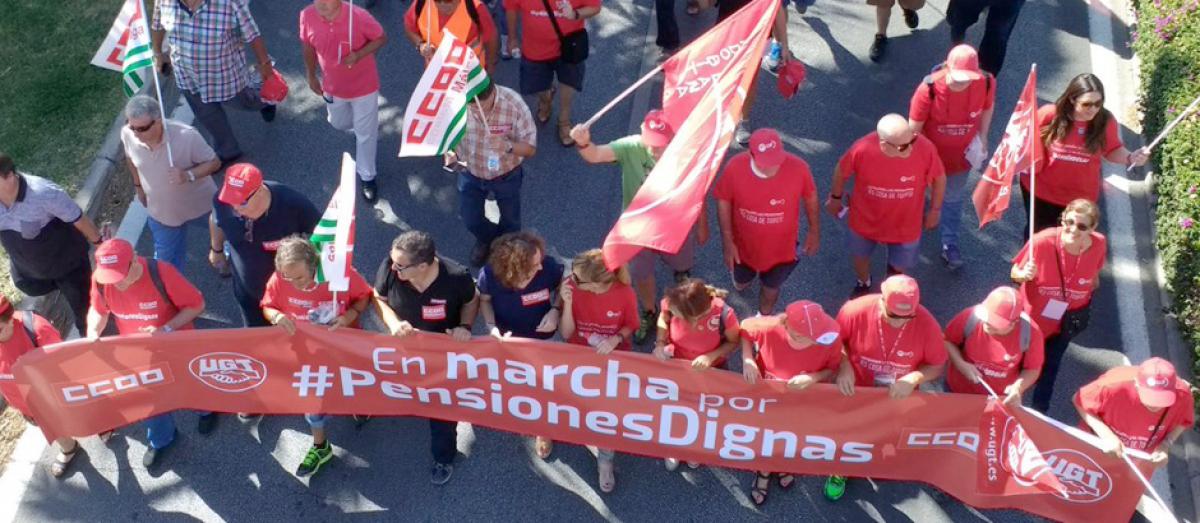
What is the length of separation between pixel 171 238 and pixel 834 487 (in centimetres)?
479

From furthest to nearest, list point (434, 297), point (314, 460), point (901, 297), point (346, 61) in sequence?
point (346, 61), point (314, 460), point (434, 297), point (901, 297)

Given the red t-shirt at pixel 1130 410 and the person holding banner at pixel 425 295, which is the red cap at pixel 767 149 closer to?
the person holding banner at pixel 425 295

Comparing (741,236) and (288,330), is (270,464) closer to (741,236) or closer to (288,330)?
(288,330)

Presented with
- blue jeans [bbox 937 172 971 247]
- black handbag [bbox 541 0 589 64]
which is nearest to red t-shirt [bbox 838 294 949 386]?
blue jeans [bbox 937 172 971 247]

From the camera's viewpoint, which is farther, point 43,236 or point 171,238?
point 171,238

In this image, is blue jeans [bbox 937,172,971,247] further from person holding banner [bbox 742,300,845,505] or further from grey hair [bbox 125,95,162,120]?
grey hair [bbox 125,95,162,120]

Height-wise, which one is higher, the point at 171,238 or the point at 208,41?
the point at 208,41

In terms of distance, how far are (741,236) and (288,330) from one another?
2.85 m

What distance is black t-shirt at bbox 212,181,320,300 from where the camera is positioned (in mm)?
6879

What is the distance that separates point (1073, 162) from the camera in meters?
7.24

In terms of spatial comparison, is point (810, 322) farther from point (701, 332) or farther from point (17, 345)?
point (17, 345)

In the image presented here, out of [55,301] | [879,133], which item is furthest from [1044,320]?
[55,301]

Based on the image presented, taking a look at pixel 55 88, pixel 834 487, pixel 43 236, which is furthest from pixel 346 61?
pixel 834 487

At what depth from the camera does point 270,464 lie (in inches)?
285
